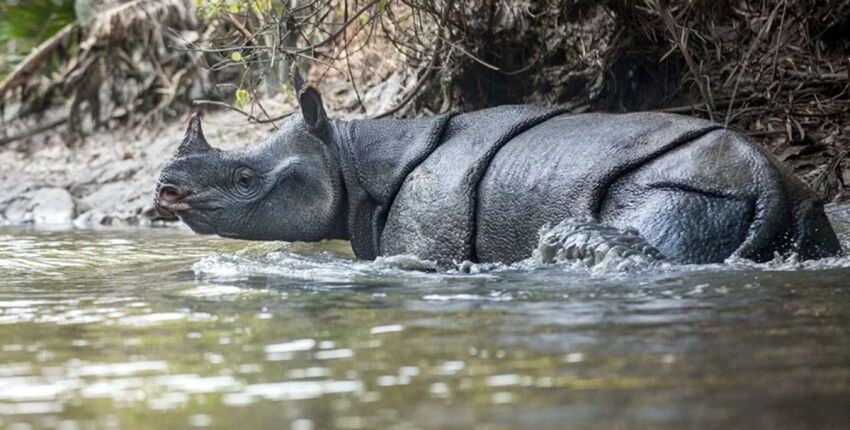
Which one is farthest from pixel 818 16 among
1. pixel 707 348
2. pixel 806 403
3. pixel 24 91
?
pixel 24 91

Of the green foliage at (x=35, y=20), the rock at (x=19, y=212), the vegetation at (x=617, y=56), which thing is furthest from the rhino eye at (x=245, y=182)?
the green foliage at (x=35, y=20)

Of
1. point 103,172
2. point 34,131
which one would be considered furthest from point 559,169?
point 34,131

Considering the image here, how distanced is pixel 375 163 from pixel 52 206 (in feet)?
19.5

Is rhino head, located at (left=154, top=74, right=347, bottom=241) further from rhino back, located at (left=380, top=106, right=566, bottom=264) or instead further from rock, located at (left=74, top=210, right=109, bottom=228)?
rock, located at (left=74, top=210, right=109, bottom=228)

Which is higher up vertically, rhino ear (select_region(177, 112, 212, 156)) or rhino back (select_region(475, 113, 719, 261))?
rhino ear (select_region(177, 112, 212, 156))

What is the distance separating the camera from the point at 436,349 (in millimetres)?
4109

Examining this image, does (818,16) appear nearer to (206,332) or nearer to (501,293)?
(501,293)

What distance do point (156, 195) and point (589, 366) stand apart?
4149 mm

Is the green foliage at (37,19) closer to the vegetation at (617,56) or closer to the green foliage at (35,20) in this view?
the green foliage at (35,20)

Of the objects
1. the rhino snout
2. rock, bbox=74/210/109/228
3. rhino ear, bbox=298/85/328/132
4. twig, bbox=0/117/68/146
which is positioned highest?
twig, bbox=0/117/68/146

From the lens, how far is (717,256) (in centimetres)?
586

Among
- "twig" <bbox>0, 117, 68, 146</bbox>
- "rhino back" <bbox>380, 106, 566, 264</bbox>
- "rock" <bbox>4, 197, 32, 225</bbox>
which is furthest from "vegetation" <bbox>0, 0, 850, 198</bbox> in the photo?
"twig" <bbox>0, 117, 68, 146</bbox>

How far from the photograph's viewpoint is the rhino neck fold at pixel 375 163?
7195 mm

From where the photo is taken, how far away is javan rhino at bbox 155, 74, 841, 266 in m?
5.92
